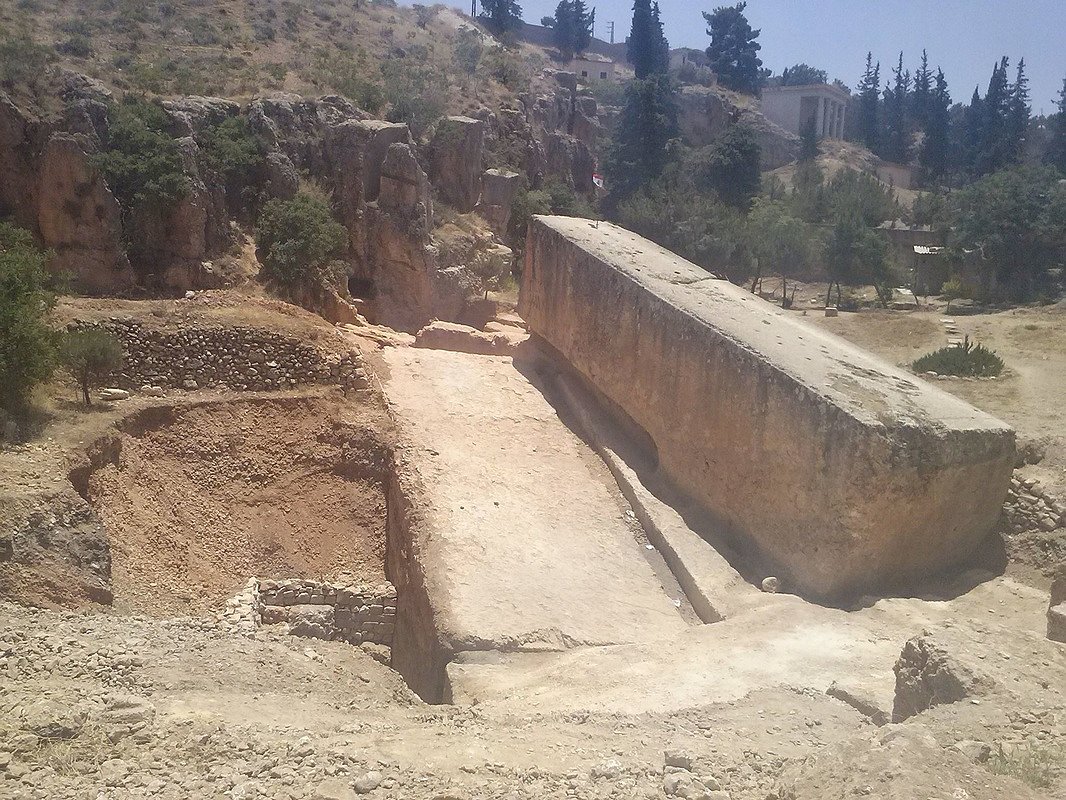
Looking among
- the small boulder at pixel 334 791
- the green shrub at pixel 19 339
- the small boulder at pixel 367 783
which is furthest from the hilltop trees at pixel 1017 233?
the small boulder at pixel 334 791

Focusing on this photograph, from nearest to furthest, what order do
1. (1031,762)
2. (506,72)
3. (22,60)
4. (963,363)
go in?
1. (1031,762)
2. (963,363)
3. (22,60)
4. (506,72)

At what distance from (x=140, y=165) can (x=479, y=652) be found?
1205cm

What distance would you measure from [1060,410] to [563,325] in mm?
6414

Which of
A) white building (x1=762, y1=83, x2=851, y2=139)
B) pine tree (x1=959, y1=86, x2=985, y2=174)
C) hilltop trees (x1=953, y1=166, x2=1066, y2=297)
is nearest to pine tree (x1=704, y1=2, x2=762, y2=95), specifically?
white building (x1=762, y1=83, x2=851, y2=139)

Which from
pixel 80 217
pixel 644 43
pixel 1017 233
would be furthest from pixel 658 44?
pixel 80 217

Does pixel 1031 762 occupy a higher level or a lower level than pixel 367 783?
higher

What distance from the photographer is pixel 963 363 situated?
1480cm

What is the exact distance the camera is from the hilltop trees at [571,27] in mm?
53469

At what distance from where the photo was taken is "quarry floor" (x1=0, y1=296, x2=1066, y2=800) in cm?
378

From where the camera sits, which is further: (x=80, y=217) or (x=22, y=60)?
(x=22, y=60)

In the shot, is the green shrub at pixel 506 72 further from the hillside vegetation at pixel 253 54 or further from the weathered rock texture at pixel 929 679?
the weathered rock texture at pixel 929 679

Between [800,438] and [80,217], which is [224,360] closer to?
[800,438]

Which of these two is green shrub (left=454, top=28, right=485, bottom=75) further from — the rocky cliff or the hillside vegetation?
the rocky cliff

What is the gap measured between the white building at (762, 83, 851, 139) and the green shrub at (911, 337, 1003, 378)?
35.1 meters
